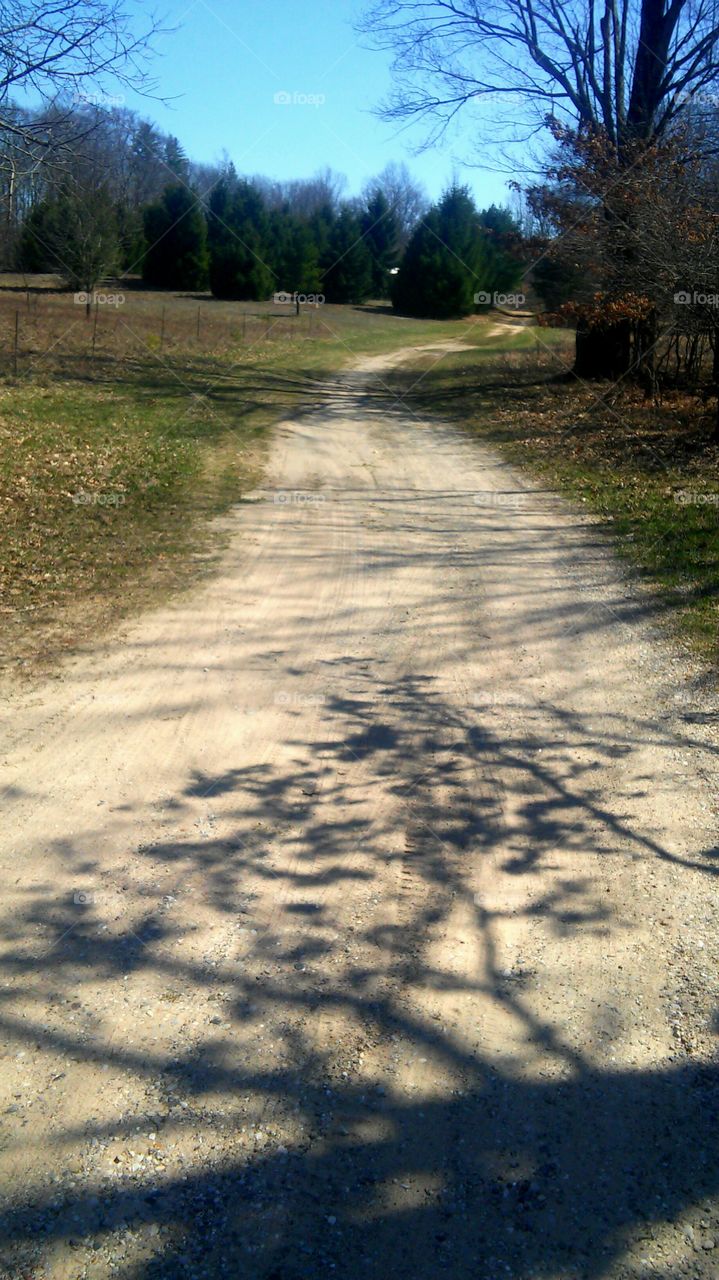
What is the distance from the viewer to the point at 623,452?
53.4 ft

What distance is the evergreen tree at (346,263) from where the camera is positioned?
55.0 meters

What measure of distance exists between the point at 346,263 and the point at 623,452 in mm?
42812

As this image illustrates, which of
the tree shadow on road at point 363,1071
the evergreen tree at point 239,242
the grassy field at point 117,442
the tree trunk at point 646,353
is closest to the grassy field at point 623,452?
the tree trunk at point 646,353

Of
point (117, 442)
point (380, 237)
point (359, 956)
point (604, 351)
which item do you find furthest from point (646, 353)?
point (380, 237)

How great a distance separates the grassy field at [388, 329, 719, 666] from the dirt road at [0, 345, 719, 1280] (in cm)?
159

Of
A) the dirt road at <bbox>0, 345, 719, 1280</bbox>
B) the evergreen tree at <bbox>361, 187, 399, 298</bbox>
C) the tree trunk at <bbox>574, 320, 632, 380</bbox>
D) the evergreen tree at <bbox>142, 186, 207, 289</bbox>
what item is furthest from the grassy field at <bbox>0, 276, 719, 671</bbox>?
the evergreen tree at <bbox>361, 187, 399, 298</bbox>

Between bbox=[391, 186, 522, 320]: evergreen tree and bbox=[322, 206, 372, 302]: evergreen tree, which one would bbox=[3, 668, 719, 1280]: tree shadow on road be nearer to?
bbox=[391, 186, 522, 320]: evergreen tree

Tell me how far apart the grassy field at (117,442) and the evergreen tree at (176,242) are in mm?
10973

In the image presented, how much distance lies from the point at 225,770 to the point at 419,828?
1.33 meters

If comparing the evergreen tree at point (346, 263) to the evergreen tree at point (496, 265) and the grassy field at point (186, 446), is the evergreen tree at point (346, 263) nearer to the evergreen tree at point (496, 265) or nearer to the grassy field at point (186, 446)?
the evergreen tree at point (496, 265)

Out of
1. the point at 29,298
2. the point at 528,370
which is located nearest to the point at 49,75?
the point at 528,370

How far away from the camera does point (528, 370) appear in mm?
26969

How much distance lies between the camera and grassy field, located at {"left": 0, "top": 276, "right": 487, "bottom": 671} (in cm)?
955

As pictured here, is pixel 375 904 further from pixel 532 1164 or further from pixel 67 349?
pixel 67 349
